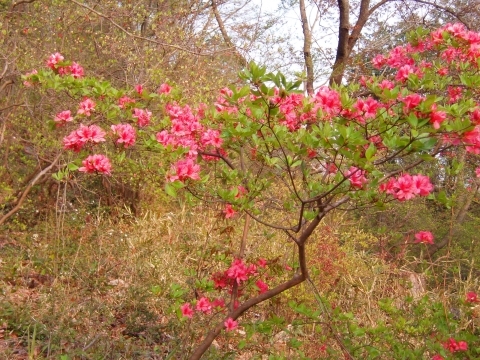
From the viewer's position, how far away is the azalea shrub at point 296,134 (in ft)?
6.59

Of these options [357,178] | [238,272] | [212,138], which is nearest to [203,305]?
[238,272]

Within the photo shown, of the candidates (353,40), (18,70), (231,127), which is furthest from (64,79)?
(353,40)

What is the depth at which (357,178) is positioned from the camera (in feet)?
7.30

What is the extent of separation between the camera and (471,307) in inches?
130

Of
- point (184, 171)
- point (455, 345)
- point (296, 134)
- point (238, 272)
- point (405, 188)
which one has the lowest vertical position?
point (455, 345)

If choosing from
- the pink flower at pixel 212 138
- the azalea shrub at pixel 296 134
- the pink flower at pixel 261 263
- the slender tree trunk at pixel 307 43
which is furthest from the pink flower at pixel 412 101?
the slender tree trunk at pixel 307 43

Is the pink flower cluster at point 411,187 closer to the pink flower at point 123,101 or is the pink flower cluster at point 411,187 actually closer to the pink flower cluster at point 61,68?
the pink flower at point 123,101

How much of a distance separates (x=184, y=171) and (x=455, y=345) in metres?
1.73

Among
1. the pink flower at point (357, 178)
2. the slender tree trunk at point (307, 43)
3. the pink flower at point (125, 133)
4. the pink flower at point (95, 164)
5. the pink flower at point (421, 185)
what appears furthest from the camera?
the slender tree trunk at point (307, 43)

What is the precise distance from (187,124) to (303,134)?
76cm

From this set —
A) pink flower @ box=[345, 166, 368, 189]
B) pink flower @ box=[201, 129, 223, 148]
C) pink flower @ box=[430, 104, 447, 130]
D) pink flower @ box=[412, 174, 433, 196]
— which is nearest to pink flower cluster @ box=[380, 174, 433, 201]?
pink flower @ box=[412, 174, 433, 196]

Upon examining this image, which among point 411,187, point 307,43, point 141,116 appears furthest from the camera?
point 307,43

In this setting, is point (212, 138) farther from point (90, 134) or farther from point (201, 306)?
point (201, 306)

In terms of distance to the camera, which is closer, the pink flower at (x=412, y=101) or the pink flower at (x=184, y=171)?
the pink flower at (x=412, y=101)
